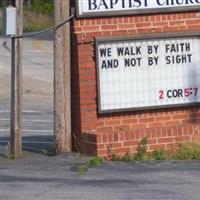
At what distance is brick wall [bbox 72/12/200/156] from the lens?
13031 millimetres

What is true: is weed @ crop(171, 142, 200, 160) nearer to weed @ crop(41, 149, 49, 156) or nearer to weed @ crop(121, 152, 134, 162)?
weed @ crop(121, 152, 134, 162)

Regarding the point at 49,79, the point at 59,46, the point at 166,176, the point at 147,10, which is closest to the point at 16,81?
the point at 59,46

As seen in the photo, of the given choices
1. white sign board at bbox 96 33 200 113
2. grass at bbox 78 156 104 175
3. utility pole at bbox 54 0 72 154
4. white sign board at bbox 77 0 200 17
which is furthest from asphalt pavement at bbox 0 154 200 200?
white sign board at bbox 77 0 200 17

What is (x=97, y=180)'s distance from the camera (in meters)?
11.2

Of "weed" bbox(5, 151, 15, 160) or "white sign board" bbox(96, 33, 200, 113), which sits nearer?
Result: "weed" bbox(5, 151, 15, 160)

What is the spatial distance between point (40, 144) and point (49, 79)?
586 inches

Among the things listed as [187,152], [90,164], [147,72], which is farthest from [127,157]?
[147,72]

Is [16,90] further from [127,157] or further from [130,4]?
[130,4]

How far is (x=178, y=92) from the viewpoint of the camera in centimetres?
1383

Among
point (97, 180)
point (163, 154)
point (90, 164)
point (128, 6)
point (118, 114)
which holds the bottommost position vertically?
point (97, 180)

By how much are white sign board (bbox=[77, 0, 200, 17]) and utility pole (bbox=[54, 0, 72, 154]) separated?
27 cm

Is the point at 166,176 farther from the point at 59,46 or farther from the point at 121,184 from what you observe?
the point at 59,46

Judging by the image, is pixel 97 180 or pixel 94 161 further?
pixel 94 161

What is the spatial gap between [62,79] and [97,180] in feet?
8.58
